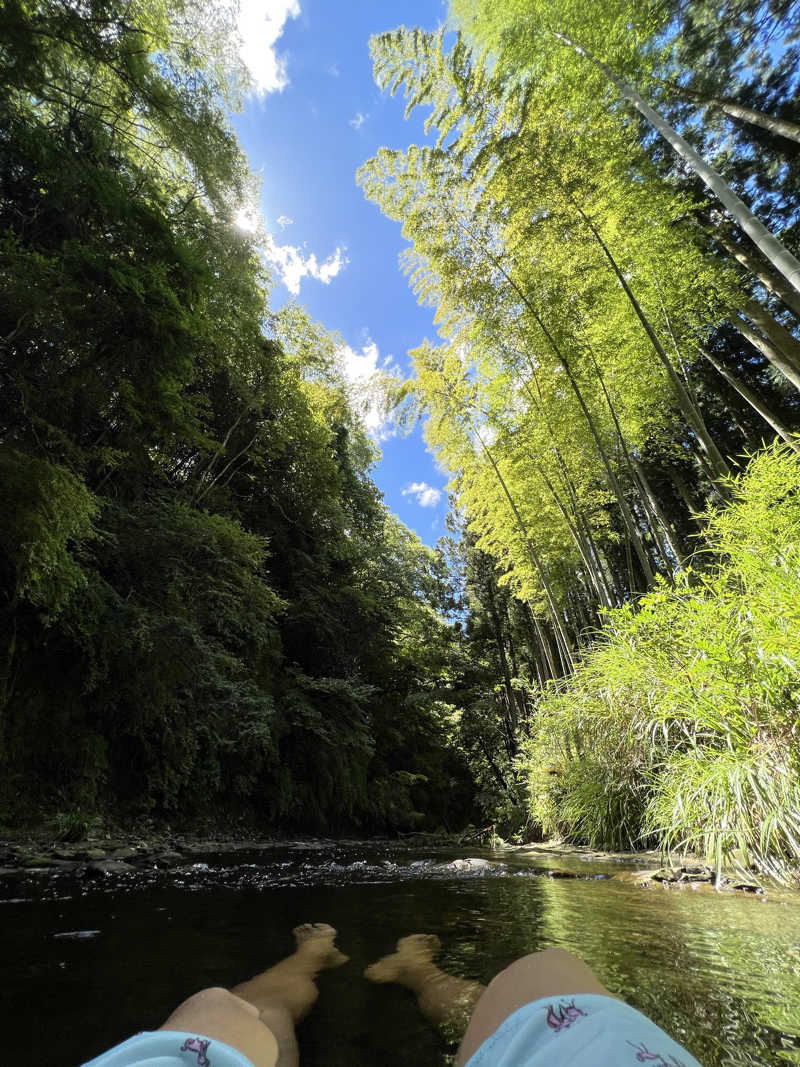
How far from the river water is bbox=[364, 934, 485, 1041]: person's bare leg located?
0.05 meters

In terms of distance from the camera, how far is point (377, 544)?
45.3ft

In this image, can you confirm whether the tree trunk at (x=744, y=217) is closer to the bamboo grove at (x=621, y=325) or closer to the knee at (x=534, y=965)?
the bamboo grove at (x=621, y=325)

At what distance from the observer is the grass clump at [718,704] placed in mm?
2178

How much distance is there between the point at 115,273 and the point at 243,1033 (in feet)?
14.8

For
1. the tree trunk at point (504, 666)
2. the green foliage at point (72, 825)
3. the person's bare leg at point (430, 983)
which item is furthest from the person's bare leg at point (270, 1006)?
the tree trunk at point (504, 666)

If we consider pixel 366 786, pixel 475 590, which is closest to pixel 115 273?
pixel 366 786

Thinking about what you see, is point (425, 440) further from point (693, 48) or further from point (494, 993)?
point (494, 993)

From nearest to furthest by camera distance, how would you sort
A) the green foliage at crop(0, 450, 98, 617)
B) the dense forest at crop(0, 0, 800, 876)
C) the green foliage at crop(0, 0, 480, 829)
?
the dense forest at crop(0, 0, 800, 876) → the green foliage at crop(0, 450, 98, 617) → the green foliage at crop(0, 0, 480, 829)

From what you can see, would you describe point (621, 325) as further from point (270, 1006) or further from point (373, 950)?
point (270, 1006)

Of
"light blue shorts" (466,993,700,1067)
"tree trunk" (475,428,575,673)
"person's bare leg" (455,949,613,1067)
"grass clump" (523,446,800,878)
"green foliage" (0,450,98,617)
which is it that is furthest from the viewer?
"tree trunk" (475,428,575,673)

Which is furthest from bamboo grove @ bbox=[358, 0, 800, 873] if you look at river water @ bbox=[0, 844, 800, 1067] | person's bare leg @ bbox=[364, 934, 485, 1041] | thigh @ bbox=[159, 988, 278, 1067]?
thigh @ bbox=[159, 988, 278, 1067]

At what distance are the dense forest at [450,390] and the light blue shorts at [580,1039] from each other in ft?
6.84

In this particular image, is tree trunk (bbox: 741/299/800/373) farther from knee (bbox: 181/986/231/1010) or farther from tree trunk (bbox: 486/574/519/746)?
tree trunk (bbox: 486/574/519/746)

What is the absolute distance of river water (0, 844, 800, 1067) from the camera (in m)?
1.17
